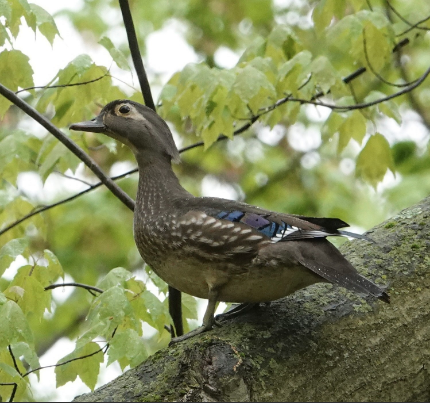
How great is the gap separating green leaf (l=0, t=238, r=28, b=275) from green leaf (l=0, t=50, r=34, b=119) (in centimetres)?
83

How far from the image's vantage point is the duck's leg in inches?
97.3

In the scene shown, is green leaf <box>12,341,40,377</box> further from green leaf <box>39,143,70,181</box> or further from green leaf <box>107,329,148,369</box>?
green leaf <box>39,143,70,181</box>

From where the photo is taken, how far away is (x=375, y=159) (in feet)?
13.4

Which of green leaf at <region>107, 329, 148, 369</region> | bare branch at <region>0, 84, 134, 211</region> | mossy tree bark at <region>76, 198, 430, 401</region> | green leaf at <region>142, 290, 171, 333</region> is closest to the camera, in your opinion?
mossy tree bark at <region>76, 198, 430, 401</region>

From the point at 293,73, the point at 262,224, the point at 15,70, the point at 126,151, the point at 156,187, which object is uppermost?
the point at 126,151

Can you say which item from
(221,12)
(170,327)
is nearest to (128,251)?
(221,12)

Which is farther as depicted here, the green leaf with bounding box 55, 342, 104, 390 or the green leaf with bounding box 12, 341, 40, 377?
the green leaf with bounding box 55, 342, 104, 390

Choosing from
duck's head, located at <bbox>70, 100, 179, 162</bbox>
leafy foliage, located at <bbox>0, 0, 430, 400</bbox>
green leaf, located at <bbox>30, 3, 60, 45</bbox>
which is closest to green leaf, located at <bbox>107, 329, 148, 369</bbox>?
leafy foliage, located at <bbox>0, 0, 430, 400</bbox>

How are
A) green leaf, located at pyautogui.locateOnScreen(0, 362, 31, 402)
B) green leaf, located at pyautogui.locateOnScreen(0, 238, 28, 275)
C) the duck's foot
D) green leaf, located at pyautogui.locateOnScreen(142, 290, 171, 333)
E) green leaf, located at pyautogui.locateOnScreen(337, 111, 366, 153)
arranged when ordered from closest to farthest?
green leaf, located at pyautogui.locateOnScreen(0, 362, 31, 402)
the duck's foot
green leaf, located at pyautogui.locateOnScreen(0, 238, 28, 275)
green leaf, located at pyautogui.locateOnScreen(142, 290, 171, 333)
green leaf, located at pyautogui.locateOnScreen(337, 111, 366, 153)

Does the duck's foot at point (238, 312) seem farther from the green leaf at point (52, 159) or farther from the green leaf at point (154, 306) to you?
the green leaf at point (52, 159)

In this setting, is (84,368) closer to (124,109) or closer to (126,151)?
(124,109)

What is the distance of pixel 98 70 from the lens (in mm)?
3379

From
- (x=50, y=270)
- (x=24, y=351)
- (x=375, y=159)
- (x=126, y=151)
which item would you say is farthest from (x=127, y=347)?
(x=126, y=151)

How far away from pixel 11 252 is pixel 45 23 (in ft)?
3.95
